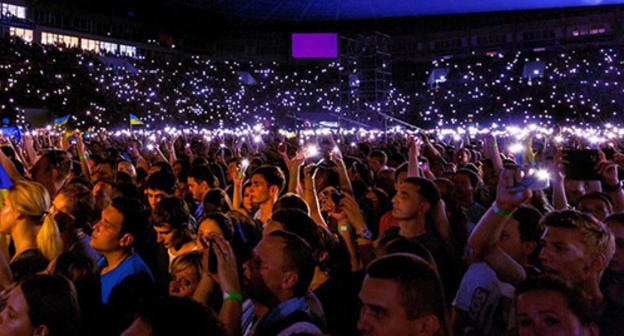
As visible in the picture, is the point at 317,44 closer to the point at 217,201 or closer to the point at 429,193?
the point at 217,201

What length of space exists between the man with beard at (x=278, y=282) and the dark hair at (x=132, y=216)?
1.23 m

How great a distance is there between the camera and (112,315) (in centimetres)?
324

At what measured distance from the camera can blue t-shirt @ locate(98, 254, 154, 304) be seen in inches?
139

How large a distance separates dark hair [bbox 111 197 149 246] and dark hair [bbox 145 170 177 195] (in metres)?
1.98

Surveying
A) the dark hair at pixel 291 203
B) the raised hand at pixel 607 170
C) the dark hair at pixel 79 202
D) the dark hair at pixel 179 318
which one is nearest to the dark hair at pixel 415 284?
the dark hair at pixel 179 318

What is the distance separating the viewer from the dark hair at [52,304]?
253 centimetres

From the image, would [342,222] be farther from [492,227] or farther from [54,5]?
[54,5]

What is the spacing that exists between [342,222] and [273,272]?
66.6 inches

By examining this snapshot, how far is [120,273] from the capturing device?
3.58 meters

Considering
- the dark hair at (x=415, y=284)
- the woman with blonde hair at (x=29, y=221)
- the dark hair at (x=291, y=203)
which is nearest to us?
the dark hair at (x=415, y=284)

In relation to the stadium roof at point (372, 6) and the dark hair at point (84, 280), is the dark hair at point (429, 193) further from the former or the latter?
the stadium roof at point (372, 6)

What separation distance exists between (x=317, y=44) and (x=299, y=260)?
4674cm

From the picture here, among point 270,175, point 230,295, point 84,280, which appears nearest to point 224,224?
point 84,280

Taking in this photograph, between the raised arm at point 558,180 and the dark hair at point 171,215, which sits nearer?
the dark hair at point 171,215
